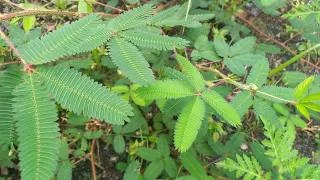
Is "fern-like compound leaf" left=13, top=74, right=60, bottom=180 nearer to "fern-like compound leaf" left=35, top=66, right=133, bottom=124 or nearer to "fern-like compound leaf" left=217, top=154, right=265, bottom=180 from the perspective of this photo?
"fern-like compound leaf" left=35, top=66, right=133, bottom=124

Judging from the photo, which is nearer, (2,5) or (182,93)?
(182,93)

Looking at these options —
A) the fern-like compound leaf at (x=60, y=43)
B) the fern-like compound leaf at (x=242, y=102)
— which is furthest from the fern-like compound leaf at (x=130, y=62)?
the fern-like compound leaf at (x=242, y=102)

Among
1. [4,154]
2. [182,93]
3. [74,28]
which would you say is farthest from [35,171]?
[4,154]

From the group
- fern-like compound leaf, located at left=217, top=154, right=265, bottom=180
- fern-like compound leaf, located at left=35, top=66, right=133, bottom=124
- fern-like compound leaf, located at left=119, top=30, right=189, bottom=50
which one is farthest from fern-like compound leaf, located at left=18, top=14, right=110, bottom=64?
fern-like compound leaf, located at left=217, top=154, right=265, bottom=180

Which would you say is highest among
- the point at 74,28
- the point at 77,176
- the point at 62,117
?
the point at 74,28

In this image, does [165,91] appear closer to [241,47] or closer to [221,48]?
[221,48]

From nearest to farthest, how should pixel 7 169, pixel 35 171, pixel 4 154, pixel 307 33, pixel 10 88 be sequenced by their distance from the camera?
1. pixel 35 171
2. pixel 10 88
3. pixel 4 154
4. pixel 7 169
5. pixel 307 33

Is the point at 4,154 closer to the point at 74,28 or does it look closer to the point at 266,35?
the point at 74,28

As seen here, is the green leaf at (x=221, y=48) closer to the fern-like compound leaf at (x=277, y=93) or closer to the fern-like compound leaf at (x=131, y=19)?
the fern-like compound leaf at (x=277, y=93)
